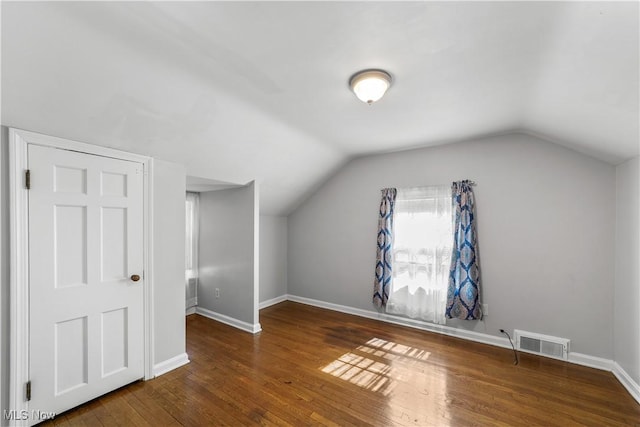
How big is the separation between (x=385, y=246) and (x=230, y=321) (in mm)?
2407

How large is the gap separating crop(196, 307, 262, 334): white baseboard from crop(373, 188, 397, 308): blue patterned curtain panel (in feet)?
5.66

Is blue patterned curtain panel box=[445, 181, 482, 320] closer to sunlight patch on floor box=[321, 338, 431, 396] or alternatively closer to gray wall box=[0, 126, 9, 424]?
sunlight patch on floor box=[321, 338, 431, 396]

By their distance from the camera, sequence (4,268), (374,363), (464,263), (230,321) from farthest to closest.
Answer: (230,321) < (464,263) < (374,363) < (4,268)

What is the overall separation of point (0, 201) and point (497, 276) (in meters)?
4.37

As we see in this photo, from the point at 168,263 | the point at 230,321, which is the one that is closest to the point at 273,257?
the point at 230,321

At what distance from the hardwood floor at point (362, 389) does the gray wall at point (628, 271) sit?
0.30m

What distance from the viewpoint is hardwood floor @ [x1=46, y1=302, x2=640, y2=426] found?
1895 mm

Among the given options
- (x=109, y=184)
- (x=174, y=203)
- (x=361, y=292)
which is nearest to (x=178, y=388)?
(x=174, y=203)

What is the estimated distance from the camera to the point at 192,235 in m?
4.08

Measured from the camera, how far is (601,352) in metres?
2.55

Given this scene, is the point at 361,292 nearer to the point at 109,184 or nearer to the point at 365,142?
the point at 365,142

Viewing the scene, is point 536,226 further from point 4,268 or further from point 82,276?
point 4,268

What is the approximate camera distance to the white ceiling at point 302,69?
4.07 feet

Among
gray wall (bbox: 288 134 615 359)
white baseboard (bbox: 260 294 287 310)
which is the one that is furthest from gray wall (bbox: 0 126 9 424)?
gray wall (bbox: 288 134 615 359)
